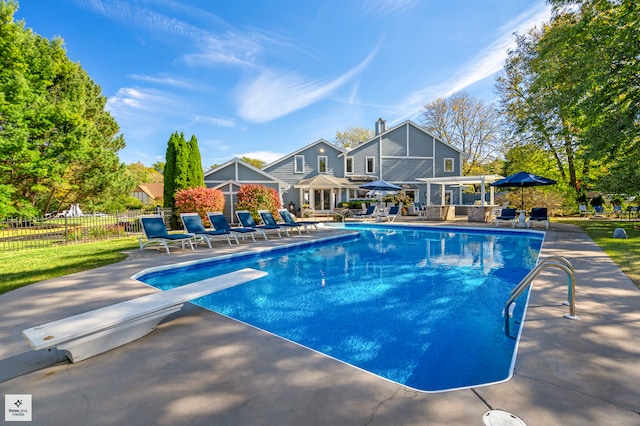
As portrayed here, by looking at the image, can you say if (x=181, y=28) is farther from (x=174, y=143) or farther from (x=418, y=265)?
(x=418, y=265)

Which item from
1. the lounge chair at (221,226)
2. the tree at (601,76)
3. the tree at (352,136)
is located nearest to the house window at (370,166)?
the tree at (601,76)

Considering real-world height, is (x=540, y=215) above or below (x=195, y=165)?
below

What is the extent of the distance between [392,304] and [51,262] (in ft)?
28.1

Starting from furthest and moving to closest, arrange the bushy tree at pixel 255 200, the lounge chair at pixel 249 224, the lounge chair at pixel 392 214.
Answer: the lounge chair at pixel 392 214, the bushy tree at pixel 255 200, the lounge chair at pixel 249 224

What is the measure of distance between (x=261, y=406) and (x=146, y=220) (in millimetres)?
9122

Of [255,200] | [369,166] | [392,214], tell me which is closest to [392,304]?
[255,200]

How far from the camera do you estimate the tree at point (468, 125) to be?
3378cm

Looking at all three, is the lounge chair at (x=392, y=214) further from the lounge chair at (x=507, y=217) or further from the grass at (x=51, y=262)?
the grass at (x=51, y=262)

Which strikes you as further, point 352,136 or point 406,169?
point 352,136

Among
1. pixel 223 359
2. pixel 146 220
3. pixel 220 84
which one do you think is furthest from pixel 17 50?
pixel 223 359

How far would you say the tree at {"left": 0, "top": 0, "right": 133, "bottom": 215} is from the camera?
13.6 m

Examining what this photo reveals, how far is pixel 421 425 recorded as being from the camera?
1.99 metres

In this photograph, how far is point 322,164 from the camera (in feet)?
84.1

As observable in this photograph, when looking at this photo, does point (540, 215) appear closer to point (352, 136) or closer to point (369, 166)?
point (369, 166)
